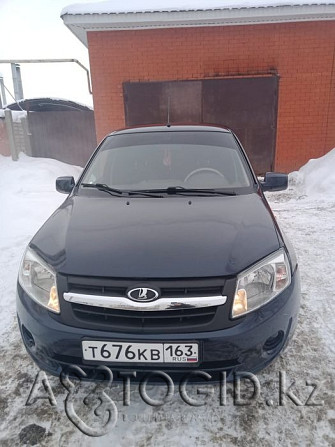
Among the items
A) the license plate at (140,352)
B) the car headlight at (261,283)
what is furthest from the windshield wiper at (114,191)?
the license plate at (140,352)

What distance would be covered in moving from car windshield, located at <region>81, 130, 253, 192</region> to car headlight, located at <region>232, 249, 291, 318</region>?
2.95ft

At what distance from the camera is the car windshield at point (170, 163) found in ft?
9.01

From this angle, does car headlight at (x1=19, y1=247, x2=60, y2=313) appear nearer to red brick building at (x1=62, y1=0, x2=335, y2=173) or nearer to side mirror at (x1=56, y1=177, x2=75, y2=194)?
side mirror at (x1=56, y1=177, x2=75, y2=194)

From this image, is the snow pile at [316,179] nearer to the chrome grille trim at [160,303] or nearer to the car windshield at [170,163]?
the car windshield at [170,163]

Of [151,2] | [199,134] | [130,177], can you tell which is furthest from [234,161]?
[151,2]

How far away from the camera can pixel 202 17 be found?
6898 mm

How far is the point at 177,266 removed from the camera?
66.4 inches

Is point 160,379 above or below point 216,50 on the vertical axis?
below

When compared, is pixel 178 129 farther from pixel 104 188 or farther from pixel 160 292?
pixel 160 292

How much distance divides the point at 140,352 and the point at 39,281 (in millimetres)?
690

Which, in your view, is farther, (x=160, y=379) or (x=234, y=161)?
(x=234, y=161)

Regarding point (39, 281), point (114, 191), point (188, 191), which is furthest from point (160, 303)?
point (114, 191)

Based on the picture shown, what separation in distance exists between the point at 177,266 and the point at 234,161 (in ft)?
5.17

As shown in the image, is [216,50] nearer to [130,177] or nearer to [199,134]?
[199,134]
